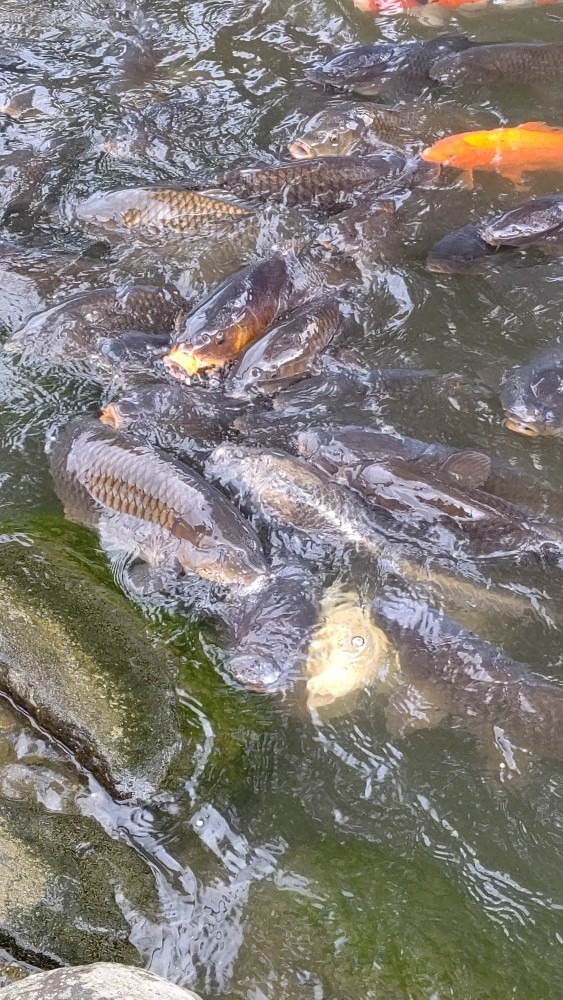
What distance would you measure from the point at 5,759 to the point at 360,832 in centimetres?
133

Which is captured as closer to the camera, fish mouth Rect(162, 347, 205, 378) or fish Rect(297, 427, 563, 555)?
fish Rect(297, 427, 563, 555)

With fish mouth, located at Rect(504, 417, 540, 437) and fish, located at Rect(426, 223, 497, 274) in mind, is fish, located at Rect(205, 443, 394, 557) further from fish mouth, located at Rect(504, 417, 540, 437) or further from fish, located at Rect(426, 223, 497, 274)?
fish, located at Rect(426, 223, 497, 274)

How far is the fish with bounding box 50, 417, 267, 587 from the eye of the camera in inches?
144

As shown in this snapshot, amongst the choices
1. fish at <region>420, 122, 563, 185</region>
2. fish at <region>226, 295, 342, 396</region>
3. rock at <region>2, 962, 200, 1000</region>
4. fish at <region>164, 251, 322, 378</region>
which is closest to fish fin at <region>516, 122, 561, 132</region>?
fish at <region>420, 122, 563, 185</region>

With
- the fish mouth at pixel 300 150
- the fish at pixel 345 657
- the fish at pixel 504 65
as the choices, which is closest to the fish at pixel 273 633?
the fish at pixel 345 657

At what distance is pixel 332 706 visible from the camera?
327 centimetres

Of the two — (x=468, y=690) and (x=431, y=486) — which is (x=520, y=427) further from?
(x=468, y=690)

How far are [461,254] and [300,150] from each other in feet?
6.15

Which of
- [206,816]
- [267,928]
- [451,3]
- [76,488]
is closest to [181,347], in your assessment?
[76,488]

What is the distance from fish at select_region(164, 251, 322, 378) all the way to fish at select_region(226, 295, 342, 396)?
9 cm

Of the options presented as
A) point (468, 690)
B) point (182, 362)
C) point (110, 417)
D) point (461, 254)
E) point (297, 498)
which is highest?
point (461, 254)

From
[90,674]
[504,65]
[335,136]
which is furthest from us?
[504,65]

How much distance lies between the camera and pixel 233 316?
454 cm

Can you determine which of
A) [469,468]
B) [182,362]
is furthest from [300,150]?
[469,468]
